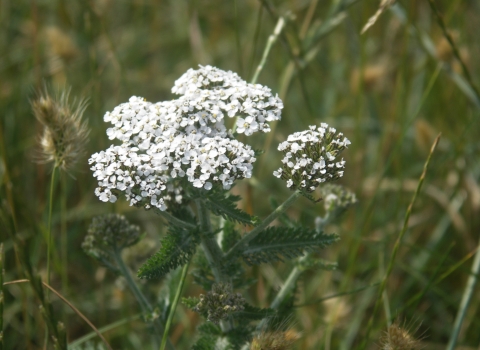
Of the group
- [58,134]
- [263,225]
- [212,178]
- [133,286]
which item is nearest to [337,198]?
[263,225]

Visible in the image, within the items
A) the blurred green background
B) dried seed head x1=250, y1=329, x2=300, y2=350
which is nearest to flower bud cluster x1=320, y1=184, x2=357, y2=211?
the blurred green background

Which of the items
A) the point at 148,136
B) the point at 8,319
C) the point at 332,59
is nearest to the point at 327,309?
the point at 148,136

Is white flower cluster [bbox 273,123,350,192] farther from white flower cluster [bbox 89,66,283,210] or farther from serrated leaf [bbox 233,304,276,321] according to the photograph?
serrated leaf [bbox 233,304,276,321]

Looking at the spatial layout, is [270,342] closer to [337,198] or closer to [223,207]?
[223,207]

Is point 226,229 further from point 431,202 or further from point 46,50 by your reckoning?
point 46,50

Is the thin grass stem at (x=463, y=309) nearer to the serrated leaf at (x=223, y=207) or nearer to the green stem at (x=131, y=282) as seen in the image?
the serrated leaf at (x=223, y=207)
